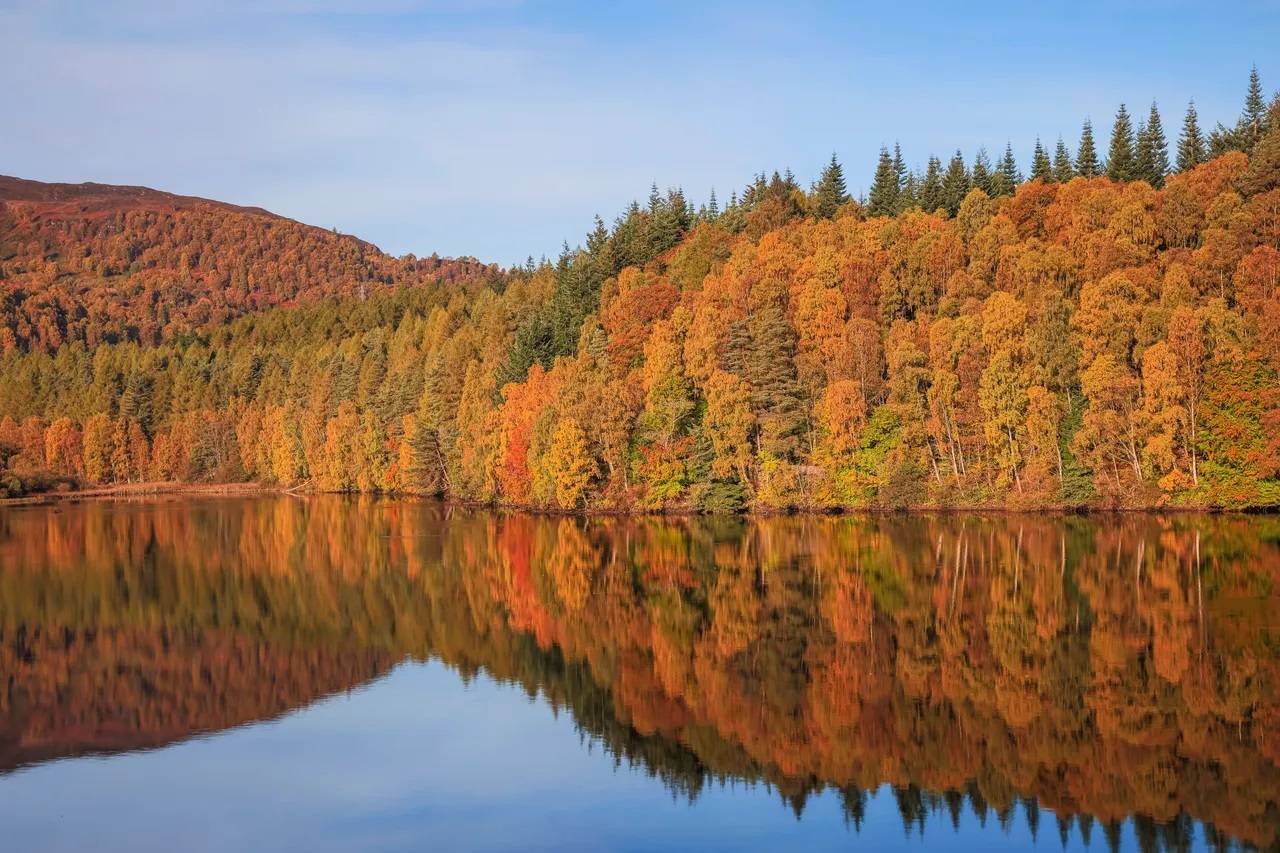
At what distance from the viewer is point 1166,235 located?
78312 millimetres

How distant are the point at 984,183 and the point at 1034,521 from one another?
6106 cm

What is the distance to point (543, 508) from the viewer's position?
279 ft

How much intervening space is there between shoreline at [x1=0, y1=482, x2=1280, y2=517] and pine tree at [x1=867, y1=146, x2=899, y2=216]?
47926 millimetres

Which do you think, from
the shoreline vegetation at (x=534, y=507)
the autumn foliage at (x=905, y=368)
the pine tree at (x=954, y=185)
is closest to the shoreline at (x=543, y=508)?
the shoreline vegetation at (x=534, y=507)

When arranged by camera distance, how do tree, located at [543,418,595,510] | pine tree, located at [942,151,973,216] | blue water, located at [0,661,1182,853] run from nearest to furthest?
blue water, located at [0,661,1182,853] < tree, located at [543,418,595,510] < pine tree, located at [942,151,973,216]

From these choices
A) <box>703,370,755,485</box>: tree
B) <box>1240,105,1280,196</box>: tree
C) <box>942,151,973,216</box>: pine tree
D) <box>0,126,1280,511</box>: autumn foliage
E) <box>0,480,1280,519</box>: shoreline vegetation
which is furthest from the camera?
<box>942,151,973,216</box>: pine tree

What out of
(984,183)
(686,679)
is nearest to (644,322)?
(984,183)

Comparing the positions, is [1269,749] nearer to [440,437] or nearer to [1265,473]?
[1265,473]

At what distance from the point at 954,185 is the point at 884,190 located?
10.0 m

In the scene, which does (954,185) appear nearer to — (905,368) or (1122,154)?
(1122,154)

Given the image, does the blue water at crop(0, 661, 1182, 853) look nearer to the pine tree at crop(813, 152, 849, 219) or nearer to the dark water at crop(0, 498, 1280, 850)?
the dark water at crop(0, 498, 1280, 850)

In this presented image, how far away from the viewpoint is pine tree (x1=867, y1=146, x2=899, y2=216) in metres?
116

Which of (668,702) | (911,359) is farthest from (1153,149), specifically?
(668,702)

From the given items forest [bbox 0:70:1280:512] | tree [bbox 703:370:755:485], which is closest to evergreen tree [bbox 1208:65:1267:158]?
forest [bbox 0:70:1280:512]
